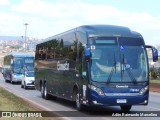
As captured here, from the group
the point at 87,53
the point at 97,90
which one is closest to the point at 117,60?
the point at 87,53

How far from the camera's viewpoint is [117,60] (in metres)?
16.2

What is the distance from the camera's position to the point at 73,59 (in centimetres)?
1834

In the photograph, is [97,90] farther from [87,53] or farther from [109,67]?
[87,53]

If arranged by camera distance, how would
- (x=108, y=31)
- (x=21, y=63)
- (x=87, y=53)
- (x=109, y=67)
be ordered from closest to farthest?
(x=87, y=53)
(x=109, y=67)
(x=108, y=31)
(x=21, y=63)

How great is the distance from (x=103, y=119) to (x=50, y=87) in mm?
8835

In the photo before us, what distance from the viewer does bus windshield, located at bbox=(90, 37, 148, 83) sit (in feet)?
52.5

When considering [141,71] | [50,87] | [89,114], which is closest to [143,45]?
[141,71]

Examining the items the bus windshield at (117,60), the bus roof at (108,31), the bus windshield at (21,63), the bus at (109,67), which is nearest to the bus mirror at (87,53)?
the bus at (109,67)

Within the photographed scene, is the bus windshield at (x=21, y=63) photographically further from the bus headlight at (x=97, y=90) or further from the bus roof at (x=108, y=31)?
the bus headlight at (x=97, y=90)

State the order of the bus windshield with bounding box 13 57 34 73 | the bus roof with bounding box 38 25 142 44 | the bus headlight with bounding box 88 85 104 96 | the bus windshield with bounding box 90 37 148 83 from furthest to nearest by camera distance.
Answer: the bus windshield with bounding box 13 57 34 73, the bus roof with bounding box 38 25 142 44, the bus windshield with bounding box 90 37 148 83, the bus headlight with bounding box 88 85 104 96

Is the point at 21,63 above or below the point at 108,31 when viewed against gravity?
below

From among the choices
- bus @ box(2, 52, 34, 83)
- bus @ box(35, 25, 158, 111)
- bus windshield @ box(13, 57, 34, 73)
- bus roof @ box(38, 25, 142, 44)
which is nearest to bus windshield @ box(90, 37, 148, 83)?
bus @ box(35, 25, 158, 111)

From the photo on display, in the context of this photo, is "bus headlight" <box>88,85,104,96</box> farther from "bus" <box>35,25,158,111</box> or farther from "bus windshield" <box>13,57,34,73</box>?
"bus windshield" <box>13,57,34,73</box>

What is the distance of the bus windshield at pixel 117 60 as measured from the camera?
52.5 ft
